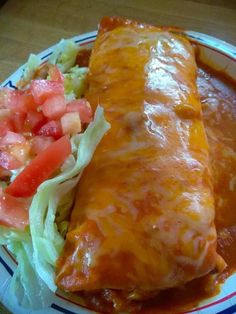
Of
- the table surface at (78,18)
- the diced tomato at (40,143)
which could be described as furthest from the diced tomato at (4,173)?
the table surface at (78,18)

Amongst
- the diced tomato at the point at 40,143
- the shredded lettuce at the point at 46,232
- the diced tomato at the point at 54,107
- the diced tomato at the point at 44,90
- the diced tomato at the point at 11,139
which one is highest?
the diced tomato at the point at 44,90

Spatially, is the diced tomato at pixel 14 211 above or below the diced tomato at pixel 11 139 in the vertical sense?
below

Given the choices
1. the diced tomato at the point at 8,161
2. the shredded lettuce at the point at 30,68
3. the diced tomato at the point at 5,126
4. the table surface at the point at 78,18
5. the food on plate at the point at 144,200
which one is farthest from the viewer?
the table surface at the point at 78,18

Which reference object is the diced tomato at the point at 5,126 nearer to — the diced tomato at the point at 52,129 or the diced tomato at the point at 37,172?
the diced tomato at the point at 52,129

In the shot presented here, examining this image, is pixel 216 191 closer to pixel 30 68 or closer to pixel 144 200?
pixel 144 200

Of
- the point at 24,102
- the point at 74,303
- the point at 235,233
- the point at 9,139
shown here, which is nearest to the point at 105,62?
the point at 24,102

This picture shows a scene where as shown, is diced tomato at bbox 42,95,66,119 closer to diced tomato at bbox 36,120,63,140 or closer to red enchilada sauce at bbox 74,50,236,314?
diced tomato at bbox 36,120,63,140

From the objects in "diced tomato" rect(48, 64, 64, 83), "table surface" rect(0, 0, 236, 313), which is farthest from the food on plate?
"table surface" rect(0, 0, 236, 313)
